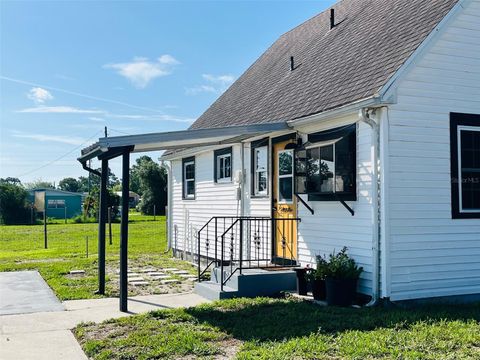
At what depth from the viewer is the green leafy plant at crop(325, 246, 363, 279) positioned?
736 cm

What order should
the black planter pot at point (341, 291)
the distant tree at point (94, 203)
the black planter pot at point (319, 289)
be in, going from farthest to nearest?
the distant tree at point (94, 203) → the black planter pot at point (319, 289) → the black planter pot at point (341, 291)

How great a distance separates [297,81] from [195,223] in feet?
17.5

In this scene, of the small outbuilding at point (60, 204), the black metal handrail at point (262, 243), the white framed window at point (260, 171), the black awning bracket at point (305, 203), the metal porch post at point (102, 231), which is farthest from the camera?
the small outbuilding at point (60, 204)

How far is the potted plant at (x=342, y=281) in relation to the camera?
7363mm

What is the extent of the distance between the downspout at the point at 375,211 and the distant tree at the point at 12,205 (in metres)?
39.3

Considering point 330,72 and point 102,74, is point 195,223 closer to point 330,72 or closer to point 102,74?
point 330,72

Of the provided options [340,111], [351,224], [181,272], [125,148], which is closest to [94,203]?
[181,272]

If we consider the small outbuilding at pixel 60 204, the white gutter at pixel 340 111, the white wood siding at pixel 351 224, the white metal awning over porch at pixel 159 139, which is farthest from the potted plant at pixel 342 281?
the small outbuilding at pixel 60 204

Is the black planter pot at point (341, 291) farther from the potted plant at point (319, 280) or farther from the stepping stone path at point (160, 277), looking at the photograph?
the stepping stone path at point (160, 277)

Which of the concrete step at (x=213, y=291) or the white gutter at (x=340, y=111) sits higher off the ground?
the white gutter at (x=340, y=111)

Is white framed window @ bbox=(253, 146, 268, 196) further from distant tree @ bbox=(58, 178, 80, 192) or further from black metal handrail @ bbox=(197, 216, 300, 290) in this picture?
distant tree @ bbox=(58, 178, 80, 192)

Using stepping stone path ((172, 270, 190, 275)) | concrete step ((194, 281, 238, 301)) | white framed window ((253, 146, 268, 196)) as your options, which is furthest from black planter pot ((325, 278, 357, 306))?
stepping stone path ((172, 270, 190, 275))

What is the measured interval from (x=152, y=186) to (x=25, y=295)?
3881cm

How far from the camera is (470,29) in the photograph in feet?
26.2
